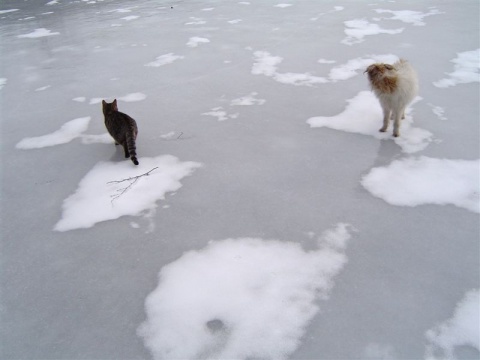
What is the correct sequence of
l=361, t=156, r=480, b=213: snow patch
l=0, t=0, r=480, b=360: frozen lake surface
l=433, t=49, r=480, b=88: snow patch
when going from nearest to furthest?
l=0, t=0, r=480, b=360: frozen lake surface < l=361, t=156, r=480, b=213: snow patch < l=433, t=49, r=480, b=88: snow patch

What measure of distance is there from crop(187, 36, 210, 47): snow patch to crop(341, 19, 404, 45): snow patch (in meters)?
2.47

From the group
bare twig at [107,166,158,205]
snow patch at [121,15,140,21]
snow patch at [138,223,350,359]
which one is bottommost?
snow patch at [138,223,350,359]

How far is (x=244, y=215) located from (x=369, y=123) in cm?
182

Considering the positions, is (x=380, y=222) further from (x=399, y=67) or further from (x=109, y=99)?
(x=109, y=99)

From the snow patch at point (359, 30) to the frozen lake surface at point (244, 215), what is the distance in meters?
0.96

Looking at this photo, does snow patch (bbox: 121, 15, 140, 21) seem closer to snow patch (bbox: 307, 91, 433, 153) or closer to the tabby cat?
the tabby cat

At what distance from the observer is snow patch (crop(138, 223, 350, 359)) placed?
1633mm

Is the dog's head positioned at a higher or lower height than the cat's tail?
higher

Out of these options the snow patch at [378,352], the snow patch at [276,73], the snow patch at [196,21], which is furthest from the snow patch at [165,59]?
the snow patch at [378,352]

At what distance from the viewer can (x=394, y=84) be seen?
293 centimetres

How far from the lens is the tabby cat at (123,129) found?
295 cm

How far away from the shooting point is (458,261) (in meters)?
1.96

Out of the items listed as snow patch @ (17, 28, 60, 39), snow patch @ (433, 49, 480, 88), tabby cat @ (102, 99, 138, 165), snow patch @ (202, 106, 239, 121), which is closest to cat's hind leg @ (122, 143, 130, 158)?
tabby cat @ (102, 99, 138, 165)

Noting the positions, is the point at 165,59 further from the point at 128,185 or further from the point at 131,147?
the point at 128,185
